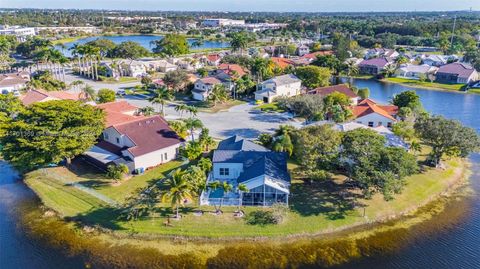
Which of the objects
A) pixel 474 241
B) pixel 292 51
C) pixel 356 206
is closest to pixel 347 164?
pixel 356 206

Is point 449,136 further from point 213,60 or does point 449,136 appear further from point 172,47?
point 172,47

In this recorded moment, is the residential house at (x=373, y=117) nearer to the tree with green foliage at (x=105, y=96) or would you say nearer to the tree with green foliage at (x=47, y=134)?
the tree with green foliage at (x=47, y=134)

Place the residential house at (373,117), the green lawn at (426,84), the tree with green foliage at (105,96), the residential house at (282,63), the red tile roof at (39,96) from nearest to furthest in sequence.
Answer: the residential house at (373,117) < the red tile roof at (39,96) < the tree with green foliage at (105,96) < the green lawn at (426,84) < the residential house at (282,63)

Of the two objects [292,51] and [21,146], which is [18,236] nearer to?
[21,146]

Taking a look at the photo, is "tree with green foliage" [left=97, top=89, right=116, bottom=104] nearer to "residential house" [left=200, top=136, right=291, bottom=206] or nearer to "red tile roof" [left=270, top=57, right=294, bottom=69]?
"residential house" [left=200, top=136, right=291, bottom=206]

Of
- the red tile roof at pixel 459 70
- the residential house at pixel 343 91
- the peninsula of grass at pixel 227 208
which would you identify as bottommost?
the peninsula of grass at pixel 227 208

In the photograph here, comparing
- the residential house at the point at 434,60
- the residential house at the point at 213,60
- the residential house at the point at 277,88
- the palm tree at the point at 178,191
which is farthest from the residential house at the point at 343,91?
the residential house at the point at 434,60

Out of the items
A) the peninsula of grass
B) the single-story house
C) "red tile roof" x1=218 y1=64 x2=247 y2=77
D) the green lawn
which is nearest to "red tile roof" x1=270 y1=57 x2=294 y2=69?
"red tile roof" x1=218 y1=64 x2=247 y2=77

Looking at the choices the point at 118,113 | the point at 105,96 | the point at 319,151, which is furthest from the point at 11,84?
the point at 319,151
